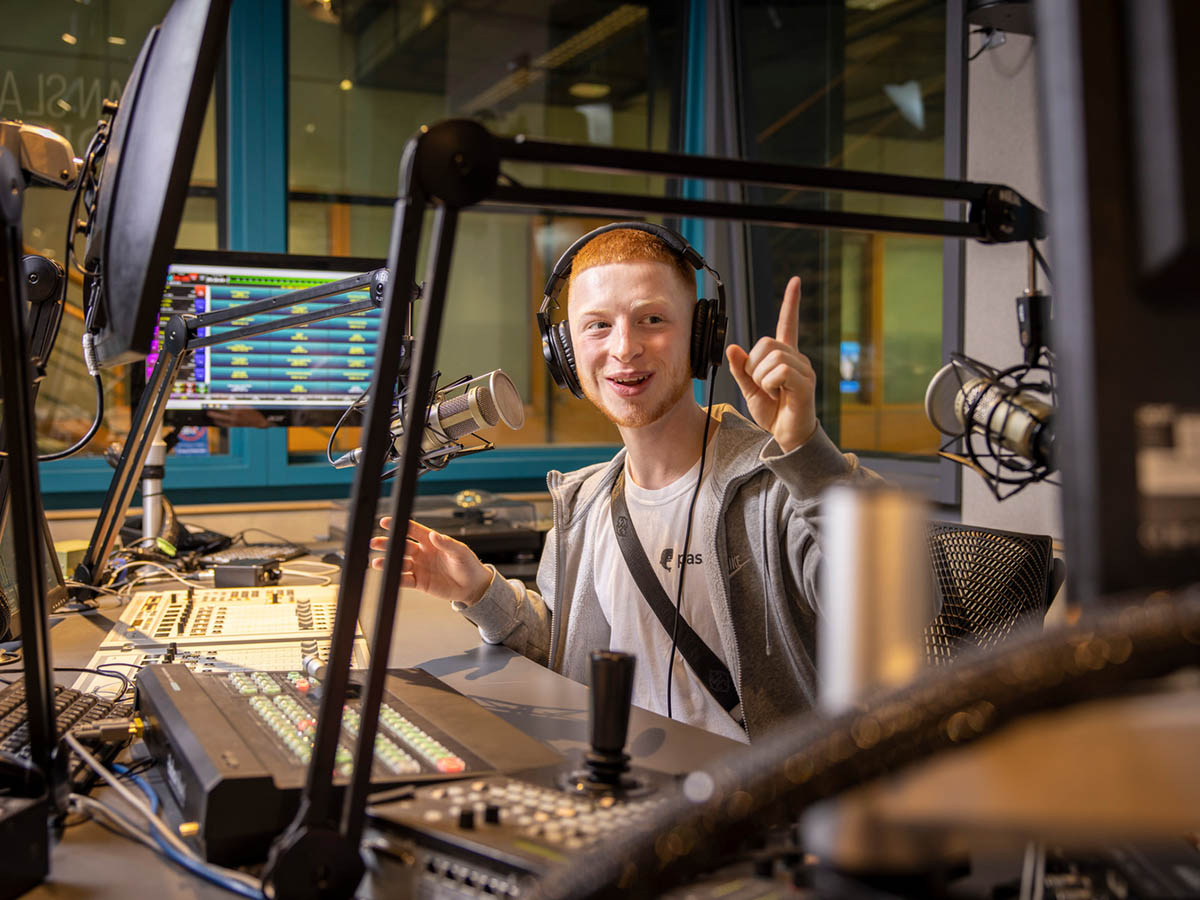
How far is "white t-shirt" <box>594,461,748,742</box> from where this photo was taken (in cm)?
147

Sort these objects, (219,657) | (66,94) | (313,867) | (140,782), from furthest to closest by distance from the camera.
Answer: (66,94), (219,657), (140,782), (313,867)

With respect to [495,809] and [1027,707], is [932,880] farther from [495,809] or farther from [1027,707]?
[495,809]

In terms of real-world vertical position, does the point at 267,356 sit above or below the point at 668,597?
above

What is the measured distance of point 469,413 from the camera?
1.24 m

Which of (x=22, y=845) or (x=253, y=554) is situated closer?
(x=22, y=845)

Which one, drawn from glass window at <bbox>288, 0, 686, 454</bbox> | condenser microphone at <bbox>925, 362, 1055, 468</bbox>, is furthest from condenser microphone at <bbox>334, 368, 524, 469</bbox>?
glass window at <bbox>288, 0, 686, 454</bbox>

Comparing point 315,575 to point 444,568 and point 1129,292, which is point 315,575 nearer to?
point 444,568

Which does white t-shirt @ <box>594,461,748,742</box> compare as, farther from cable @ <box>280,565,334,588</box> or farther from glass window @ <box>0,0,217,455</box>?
glass window @ <box>0,0,217,455</box>

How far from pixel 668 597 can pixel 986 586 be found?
460 mm

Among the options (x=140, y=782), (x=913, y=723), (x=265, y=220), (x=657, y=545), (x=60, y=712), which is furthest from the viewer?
(x=265, y=220)

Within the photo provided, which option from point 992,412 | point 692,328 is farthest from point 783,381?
point 692,328

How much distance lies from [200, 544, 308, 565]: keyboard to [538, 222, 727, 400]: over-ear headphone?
0.81m

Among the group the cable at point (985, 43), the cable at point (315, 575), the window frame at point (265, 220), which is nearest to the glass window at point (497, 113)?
the window frame at point (265, 220)

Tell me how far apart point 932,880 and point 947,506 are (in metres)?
2.35
